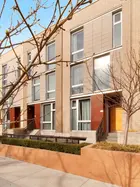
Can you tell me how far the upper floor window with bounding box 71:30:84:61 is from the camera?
15727mm

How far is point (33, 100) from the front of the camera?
20.0 meters

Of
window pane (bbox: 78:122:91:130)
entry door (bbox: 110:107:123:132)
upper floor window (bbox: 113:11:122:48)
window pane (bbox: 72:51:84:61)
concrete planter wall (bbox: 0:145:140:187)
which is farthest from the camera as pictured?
window pane (bbox: 72:51:84:61)

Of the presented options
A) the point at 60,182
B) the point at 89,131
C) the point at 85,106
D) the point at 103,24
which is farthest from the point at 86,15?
the point at 60,182

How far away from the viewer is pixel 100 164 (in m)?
6.40

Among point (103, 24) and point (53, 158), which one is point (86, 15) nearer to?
point (103, 24)

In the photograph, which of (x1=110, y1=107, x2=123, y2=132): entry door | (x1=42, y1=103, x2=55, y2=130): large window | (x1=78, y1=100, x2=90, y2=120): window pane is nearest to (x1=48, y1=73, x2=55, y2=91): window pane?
(x1=42, y1=103, x2=55, y2=130): large window

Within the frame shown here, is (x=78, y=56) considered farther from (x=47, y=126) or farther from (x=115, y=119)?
(x=47, y=126)

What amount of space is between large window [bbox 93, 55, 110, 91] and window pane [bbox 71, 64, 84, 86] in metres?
1.24

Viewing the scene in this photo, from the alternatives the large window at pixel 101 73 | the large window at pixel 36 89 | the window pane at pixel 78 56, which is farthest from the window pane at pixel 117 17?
the large window at pixel 36 89

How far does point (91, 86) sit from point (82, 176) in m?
8.28

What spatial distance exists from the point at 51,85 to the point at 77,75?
3.23 meters

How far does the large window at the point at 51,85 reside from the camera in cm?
1789

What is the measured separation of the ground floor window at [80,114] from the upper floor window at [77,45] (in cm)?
325

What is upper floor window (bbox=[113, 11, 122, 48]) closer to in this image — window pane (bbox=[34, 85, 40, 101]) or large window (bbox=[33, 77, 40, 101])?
large window (bbox=[33, 77, 40, 101])
